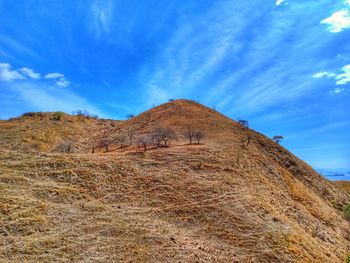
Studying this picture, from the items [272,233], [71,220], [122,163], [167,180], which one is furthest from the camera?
[122,163]

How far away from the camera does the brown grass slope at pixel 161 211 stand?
→ 13344mm

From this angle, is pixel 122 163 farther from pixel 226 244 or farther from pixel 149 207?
pixel 226 244

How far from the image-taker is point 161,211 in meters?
17.0

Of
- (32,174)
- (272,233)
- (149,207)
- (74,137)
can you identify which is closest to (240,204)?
(272,233)

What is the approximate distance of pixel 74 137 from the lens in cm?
3869

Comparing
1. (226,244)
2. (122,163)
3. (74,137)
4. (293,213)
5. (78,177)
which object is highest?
(74,137)

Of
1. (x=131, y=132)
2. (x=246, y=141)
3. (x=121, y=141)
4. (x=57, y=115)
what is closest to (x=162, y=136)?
(x=121, y=141)

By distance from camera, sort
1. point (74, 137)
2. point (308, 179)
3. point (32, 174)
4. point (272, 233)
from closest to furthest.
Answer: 1. point (272, 233)
2. point (32, 174)
3. point (308, 179)
4. point (74, 137)

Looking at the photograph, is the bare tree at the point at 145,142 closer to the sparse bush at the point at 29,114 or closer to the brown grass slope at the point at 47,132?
the brown grass slope at the point at 47,132

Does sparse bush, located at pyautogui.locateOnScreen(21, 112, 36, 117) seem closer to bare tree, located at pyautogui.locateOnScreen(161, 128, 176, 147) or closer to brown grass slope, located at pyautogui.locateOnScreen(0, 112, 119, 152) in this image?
brown grass slope, located at pyautogui.locateOnScreen(0, 112, 119, 152)

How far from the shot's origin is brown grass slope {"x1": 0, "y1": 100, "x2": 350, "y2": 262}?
13344 millimetres

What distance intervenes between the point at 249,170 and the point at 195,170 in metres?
5.19

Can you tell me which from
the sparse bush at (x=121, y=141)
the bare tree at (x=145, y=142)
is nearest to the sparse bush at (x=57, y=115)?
the sparse bush at (x=121, y=141)

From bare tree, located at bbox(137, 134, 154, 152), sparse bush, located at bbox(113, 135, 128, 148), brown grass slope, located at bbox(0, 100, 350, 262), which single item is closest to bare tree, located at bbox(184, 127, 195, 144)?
brown grass slope, located at bbox(0, 100, 350, 262)
